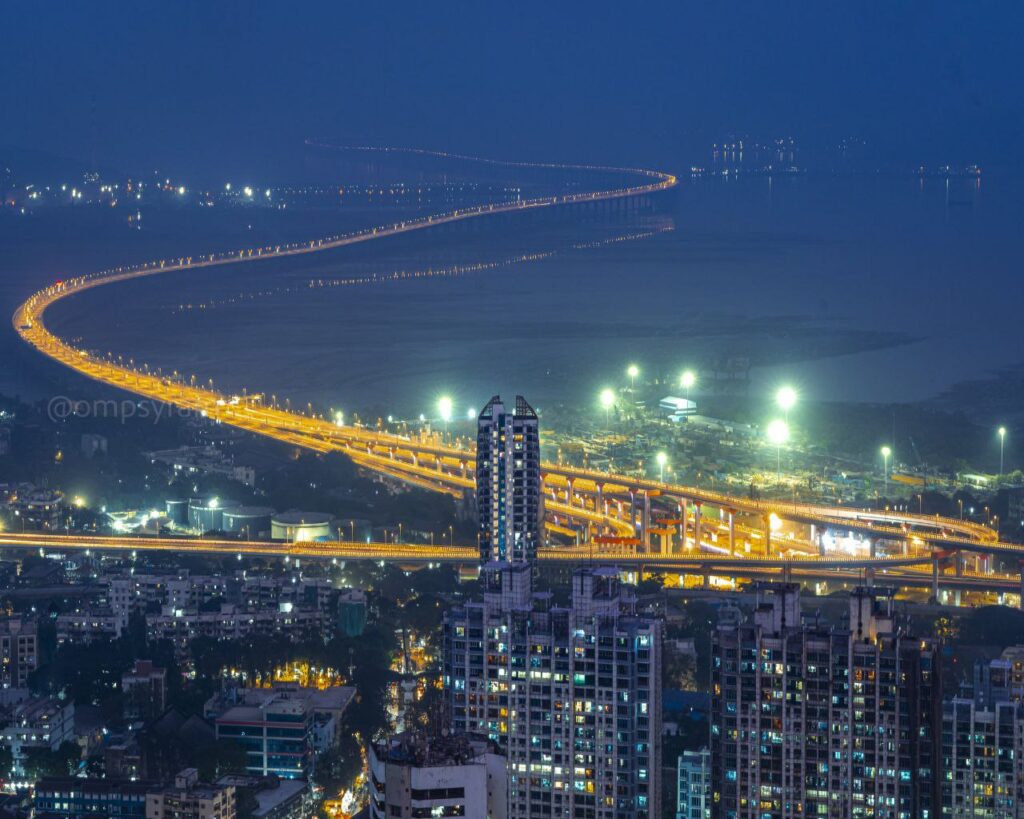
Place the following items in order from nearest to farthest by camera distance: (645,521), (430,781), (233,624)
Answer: (430,781), (233,624), (645,521)

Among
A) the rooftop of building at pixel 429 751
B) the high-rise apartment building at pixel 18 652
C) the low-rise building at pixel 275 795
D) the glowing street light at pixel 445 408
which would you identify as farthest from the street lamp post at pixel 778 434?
the rooftop of building at pixel 429 751

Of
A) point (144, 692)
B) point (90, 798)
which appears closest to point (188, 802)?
point (90, 798)

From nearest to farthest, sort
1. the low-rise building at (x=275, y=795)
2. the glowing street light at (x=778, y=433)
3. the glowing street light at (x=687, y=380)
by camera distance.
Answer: the low-rise building at (x=275, y=795) → the glowing street light at (x=778, y=433) → the glowing street light at (x=687, y=380)

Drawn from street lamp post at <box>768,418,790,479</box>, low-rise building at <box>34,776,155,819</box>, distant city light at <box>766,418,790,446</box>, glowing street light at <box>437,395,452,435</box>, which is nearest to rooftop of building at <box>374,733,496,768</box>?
low-rise building at <box>34,776,155,819</box>

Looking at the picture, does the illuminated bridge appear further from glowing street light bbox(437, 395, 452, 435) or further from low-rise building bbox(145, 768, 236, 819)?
low-rise building bbox(145, 768, 236, 819)

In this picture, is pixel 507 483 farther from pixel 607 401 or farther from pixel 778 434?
pixel 607 401

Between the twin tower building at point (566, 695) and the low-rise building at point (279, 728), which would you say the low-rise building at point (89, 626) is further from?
the twin tower building at point (566, 695)
